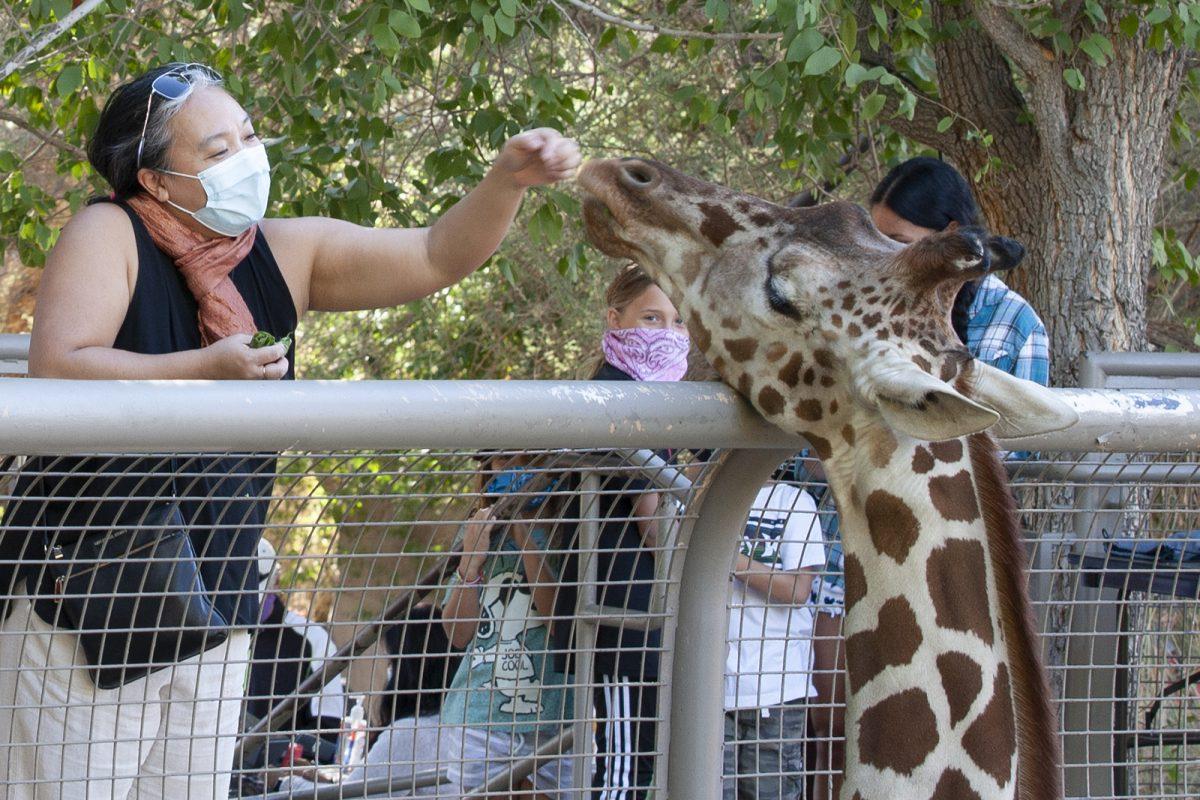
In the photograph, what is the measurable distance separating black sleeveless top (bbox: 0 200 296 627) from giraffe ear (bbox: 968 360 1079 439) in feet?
3.30

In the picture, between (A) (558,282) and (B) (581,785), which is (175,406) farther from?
(A) (558,282)

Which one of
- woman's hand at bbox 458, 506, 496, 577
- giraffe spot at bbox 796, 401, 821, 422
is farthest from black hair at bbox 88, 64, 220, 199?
giraffe spot at bbox 796, 401, 821, 422

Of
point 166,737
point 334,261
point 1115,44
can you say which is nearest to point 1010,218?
point 1115,44

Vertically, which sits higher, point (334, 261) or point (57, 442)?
point (334, 261)

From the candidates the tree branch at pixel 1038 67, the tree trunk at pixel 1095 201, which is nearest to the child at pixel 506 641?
the tree trunk at pixel 1095 201

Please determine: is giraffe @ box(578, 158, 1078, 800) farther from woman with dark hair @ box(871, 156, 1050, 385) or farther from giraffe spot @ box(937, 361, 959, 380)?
woman with dark hair @ box(871, 156, 1050, 385)

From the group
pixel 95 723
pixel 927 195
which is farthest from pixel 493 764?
pixel 927 195

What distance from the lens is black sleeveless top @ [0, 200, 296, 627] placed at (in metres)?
1.82

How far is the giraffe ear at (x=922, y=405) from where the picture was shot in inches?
65.9

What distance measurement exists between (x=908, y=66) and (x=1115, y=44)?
77cm

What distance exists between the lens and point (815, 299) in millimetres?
2100

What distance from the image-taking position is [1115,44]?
4.75 m

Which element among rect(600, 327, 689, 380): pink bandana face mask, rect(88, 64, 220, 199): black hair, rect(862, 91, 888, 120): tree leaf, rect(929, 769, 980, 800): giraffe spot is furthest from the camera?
rect(862, 91, 888, 120): tree leaf

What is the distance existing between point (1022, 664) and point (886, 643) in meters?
0.20
